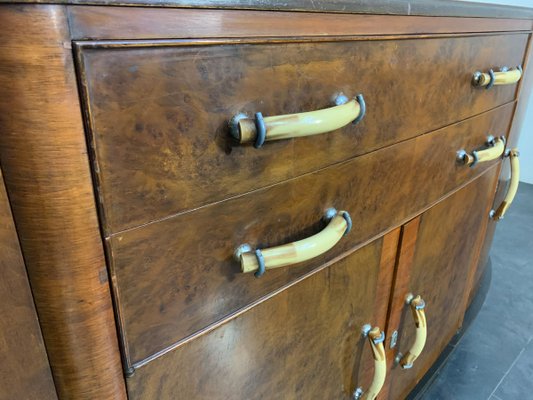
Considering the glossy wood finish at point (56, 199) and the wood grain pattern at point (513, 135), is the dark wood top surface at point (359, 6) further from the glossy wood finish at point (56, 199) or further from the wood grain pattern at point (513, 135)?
the wood grain pattern at point (513, 135)

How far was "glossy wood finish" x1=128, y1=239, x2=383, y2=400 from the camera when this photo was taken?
0.39m

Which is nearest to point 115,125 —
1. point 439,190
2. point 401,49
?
point 401,49

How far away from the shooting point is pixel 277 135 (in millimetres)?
324

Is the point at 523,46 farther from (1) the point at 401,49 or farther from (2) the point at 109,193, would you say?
(2) the point at 109,193

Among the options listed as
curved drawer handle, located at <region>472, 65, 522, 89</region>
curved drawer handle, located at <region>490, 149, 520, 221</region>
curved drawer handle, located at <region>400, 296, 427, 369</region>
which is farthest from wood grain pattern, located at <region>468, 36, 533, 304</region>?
curved drawer handle, located at <region>400, 296, 427, 369</region>

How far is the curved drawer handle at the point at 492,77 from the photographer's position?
59cm

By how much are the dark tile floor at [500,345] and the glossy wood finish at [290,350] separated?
1.58ft

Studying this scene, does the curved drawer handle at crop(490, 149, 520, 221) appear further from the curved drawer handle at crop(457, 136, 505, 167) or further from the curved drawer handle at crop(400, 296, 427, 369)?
the curved drawer handle at crop(400, 296, 427, 369)

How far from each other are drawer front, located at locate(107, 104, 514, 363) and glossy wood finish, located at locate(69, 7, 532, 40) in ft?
0.42

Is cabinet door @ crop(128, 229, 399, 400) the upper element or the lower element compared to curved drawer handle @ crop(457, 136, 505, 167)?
lower

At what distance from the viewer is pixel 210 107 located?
307mm

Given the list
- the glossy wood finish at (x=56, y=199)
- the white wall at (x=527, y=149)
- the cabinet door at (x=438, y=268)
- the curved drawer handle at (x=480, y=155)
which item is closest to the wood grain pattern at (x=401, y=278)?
the cabinet door at (x=438, y=268)

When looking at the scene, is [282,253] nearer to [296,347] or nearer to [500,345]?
[296,347]

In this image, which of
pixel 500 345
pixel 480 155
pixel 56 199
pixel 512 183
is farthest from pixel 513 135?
pixel 56 199
